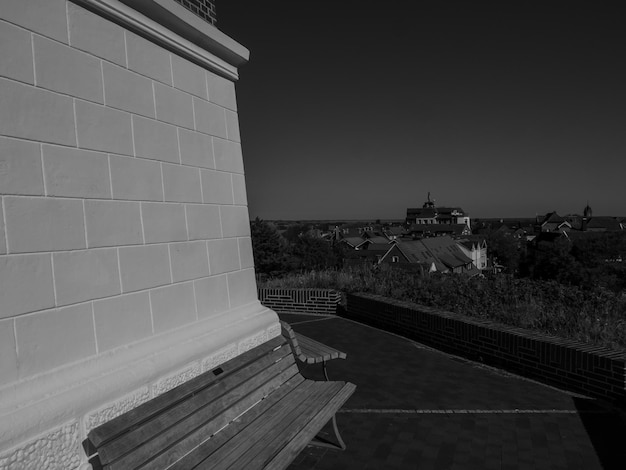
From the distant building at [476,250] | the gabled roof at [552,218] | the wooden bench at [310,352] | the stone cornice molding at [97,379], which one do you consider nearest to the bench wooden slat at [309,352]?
the wooden bench at [310,352]

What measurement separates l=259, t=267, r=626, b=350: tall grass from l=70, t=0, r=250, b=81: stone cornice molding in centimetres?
496

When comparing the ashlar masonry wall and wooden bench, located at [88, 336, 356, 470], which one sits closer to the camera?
the ashlar masonry wall

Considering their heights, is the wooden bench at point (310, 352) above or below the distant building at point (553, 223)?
above

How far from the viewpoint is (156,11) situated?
124 inches

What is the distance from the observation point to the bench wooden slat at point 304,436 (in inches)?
106

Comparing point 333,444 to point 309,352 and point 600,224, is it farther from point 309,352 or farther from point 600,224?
point 600,224

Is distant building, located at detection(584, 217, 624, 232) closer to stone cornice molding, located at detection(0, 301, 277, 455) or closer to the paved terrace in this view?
the paved terrace

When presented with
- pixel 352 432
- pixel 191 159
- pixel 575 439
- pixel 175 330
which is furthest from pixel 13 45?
pixel 575 439

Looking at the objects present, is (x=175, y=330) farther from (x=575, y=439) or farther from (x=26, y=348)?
(x=575, y=439)

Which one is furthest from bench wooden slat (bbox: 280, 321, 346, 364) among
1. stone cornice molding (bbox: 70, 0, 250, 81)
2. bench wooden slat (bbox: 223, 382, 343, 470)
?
stone cornice molding (bbox: 70, 0, 250, 81)

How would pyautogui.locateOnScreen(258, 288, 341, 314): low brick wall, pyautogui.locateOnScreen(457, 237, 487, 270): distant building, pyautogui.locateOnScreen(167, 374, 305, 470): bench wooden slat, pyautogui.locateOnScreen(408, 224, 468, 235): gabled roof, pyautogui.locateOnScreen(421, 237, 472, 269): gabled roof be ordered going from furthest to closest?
pyautogui.locateOnScreen(408, 224, 468, 235): gabled roof
pyautogui.locateOnScreen(457, 237, 487, 270): distant building
pyautogui.locateOnScreen(421, 237, 472, 269): gabled roof
pyautogui.locateOnScreen(258, 288, 341, 314): low brick wall
pyautogui.locateOnScreen(167, 374, 305, 470): bench wooden slat

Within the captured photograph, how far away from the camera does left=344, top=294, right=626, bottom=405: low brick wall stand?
14.9 ft

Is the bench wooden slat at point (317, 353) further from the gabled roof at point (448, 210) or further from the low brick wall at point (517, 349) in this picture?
the gabled roof at point (448, 210)

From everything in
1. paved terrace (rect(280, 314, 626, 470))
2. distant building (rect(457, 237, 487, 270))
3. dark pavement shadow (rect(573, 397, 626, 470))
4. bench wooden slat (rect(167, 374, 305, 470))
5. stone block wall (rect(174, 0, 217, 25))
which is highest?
stone block wall (rect(174, 0, 217, 25))
